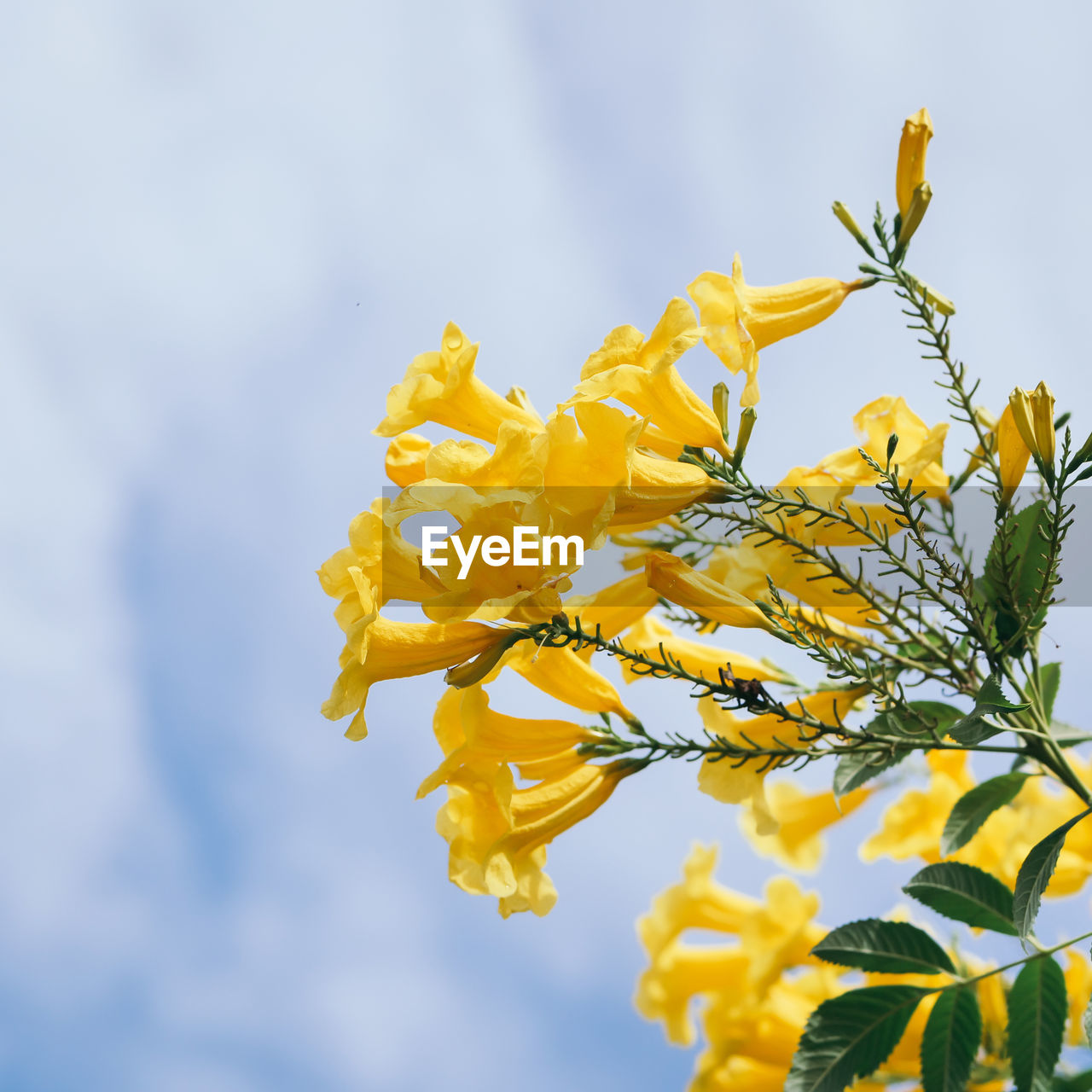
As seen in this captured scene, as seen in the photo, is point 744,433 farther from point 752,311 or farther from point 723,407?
point 752,311

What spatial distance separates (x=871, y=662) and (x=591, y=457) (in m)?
0.74

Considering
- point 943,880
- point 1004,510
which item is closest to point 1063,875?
point 943,880

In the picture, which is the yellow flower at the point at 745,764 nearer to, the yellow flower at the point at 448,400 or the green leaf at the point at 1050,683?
the green leaf at the point at 1050,683

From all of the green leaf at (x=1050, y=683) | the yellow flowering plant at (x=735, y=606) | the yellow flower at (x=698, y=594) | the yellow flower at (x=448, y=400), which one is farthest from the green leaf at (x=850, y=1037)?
the yellow flower at (x=448, y=400)

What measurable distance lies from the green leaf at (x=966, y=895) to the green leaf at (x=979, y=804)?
15 cm

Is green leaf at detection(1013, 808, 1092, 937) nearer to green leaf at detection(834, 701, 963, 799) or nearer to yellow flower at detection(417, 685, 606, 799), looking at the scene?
green leaf at detection(834, 701, 963, 799)

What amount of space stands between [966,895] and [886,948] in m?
0.23

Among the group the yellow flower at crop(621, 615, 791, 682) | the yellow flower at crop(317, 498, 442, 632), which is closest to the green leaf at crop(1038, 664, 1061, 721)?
the yellow flower at crop(621, 615, 791, 682)

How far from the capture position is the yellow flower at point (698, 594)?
204cm

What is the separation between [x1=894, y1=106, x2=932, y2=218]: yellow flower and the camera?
2.45m

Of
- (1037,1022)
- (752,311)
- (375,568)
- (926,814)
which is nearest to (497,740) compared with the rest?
(375,568)

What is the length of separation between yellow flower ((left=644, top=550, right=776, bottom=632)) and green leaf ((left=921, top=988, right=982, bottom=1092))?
1.06 meters

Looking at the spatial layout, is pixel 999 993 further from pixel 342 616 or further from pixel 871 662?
pixel 342 616

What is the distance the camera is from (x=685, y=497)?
6.79 ft
